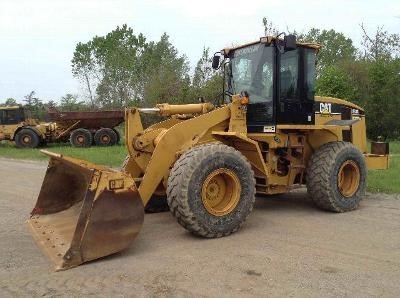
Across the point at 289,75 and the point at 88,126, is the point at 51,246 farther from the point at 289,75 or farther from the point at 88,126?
the point at 88,126

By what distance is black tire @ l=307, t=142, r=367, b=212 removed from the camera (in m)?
7.43

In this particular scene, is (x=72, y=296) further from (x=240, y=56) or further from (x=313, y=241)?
(x=240, y=56)

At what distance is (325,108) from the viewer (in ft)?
26.8

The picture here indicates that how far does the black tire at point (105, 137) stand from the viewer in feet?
79.8

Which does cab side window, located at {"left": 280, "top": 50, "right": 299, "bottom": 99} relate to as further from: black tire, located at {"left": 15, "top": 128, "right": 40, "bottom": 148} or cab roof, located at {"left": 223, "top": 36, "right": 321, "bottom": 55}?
black tire, located at {"left": 15, "top": 128, "right": 40, "bottom": 148}

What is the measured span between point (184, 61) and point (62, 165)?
3030cm

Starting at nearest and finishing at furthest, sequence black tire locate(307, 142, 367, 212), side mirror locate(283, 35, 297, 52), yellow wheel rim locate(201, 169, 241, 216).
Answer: yellow wheel rim locate(201, 169, 241, 216), side mirror locate(283, 35, 297, 52), black tire locate(307, 142, 367, 212)

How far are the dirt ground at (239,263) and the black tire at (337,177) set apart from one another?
269 mm

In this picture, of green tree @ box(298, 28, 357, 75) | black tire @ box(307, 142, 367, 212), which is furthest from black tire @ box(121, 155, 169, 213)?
green tree @ box(298, 28, 357, 75)

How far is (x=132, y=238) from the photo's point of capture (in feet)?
17.7

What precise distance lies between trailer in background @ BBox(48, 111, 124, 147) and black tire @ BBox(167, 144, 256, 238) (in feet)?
61.0

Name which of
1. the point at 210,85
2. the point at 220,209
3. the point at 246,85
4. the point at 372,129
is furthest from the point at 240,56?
the point at 372,129

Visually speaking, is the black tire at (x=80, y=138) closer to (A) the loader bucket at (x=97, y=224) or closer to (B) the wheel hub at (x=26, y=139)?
(B) the wheel hub at (x=26, y=139)

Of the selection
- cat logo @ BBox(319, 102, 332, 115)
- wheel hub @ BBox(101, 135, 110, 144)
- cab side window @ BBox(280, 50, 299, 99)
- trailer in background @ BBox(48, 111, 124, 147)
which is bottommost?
wheel hub @ BBox(101, 135, 110, 144)
